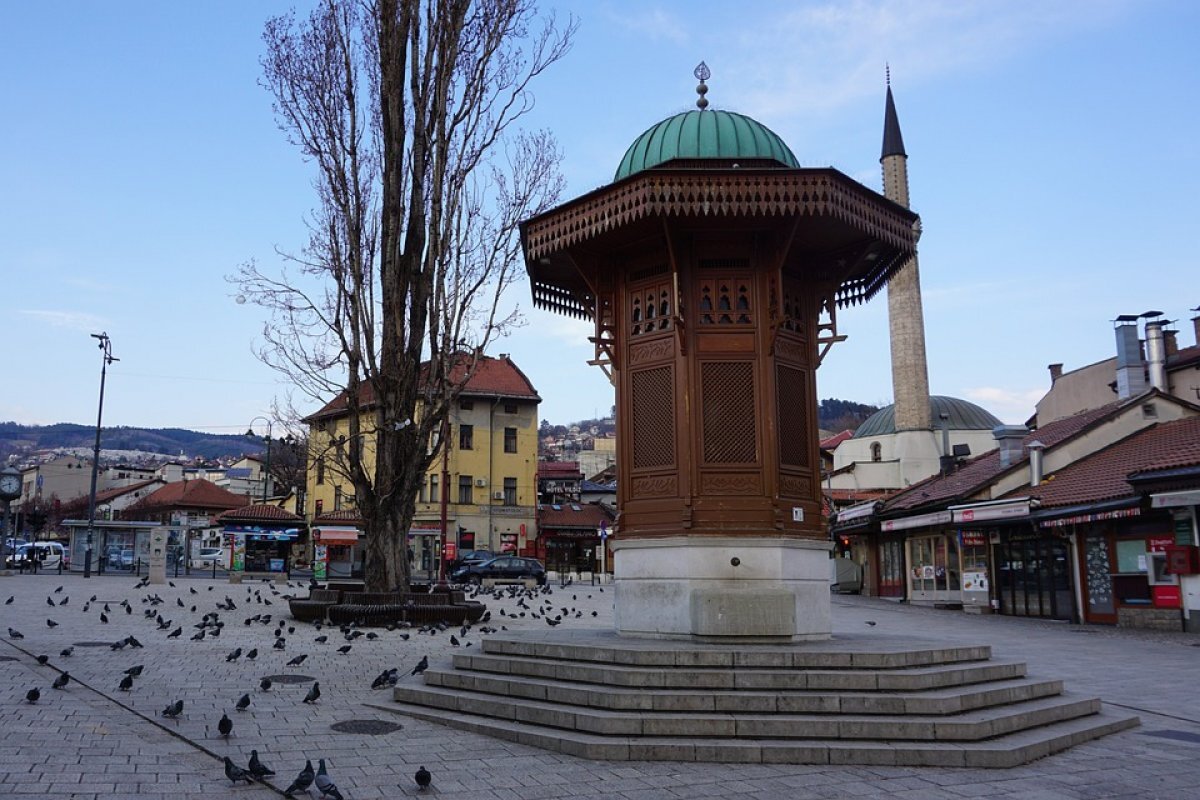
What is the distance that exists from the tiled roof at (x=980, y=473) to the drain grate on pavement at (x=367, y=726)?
21374 millimetres

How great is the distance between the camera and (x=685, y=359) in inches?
407

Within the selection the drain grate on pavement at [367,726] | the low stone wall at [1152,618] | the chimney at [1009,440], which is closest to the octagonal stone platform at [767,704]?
the drain grate on pavement at [367,726]

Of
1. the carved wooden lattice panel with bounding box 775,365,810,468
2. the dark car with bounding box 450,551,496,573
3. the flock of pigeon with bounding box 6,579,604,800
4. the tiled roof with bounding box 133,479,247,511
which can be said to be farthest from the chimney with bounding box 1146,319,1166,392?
the tiled roof with bounding box 133,479,247,511

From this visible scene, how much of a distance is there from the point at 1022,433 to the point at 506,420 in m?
30.6

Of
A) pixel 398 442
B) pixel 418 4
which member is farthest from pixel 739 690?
pixel 418 4

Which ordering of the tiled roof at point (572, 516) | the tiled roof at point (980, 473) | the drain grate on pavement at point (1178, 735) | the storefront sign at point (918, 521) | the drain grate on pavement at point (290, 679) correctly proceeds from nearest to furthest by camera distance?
the drain grate on pavement at point (1178, 735) < the drain grate on pavement at point (290, 679) < the storefront sign at point (918, 521) < the tiled roof at point (980, 473) < the tiled roof at point (572, 516)

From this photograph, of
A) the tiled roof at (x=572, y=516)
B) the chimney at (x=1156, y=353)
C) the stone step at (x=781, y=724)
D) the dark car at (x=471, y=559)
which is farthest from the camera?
the tiled roof at (x=572, y=516)

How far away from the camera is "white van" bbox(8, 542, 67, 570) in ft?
127

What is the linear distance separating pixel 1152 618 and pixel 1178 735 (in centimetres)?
1302

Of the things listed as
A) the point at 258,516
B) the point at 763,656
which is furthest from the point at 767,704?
the point at 258,516

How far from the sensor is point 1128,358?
1149 inches

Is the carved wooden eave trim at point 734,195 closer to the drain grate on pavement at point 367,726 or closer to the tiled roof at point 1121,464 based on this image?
the drain grate on pavement at point 367,726

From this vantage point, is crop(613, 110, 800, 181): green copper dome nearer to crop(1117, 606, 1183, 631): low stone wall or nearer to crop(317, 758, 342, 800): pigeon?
crop(317, 758, 342, 800): pigeon

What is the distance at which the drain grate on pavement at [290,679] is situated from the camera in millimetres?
10344
